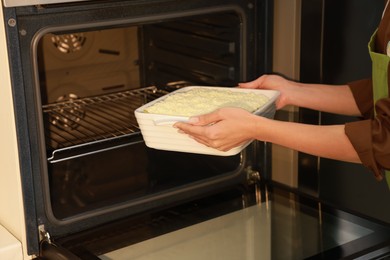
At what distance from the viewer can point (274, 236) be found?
1.54 metres

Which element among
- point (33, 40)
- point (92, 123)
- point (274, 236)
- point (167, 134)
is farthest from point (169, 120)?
point (92, 123)

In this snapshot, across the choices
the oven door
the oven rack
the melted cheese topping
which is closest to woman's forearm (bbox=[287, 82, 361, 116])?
the melted cheese topping

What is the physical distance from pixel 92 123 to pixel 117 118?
2.6 inches

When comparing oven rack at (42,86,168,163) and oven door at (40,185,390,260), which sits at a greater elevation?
oven rack at (42,86,168,163)

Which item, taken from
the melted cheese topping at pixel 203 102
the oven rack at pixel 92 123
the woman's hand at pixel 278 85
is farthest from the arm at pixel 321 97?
the oven rack at pixel 92 123

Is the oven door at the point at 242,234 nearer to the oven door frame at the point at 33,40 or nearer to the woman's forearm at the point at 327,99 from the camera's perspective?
the oven door frame at the point at 33,40

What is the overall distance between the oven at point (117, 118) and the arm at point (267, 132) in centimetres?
28

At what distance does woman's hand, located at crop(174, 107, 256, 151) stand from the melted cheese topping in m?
0.05

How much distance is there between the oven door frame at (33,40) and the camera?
1318mm

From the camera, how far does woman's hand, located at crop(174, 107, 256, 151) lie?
1243mm

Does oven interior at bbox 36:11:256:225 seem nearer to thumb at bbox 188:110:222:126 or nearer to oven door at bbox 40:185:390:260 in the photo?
oven door at bbox 40:185:390:260

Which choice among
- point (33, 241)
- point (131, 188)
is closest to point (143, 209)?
point (131, 188)

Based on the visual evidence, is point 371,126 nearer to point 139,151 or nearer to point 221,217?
point 221,217

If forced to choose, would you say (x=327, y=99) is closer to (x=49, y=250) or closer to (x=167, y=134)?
(x=167, y=134)
